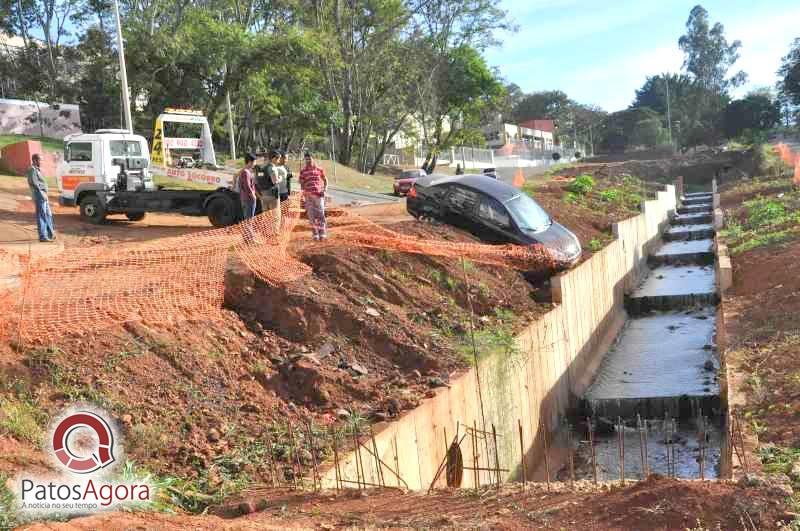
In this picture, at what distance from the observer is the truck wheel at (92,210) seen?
17.8 m

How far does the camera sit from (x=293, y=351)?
352 inches

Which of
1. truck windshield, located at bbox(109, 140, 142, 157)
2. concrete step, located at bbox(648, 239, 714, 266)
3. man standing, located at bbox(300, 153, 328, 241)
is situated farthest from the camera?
concrete step, located at bbox(648, 239, 714, 266)

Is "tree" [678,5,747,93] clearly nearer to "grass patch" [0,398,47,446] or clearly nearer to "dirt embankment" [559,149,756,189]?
"dirt embankment" [559,149,756,189]

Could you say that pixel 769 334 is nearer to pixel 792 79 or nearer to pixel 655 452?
pixel 655 452

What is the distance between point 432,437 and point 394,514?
2702 mm

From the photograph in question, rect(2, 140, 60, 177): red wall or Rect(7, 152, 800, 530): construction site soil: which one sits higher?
Rect(2, 140, 60, 177): red wall

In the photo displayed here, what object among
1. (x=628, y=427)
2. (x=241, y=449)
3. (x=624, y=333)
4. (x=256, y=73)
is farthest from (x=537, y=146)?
(x=241, y=449)

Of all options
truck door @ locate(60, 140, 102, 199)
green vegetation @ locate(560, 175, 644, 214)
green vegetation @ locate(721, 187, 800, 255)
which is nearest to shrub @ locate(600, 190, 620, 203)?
green vegetation @ locate(560, 175, 644, 214)

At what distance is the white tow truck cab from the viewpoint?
16703 mm

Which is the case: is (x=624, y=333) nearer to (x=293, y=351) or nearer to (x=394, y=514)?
(x=293, y=351)

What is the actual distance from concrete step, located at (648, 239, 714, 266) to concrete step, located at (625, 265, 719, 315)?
12.6 inches

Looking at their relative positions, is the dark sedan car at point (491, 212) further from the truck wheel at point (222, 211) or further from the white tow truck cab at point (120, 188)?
the white tow truck cab at point (120, 188)

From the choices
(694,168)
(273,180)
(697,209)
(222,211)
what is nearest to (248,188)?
(273,180)

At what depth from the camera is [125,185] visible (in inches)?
693
